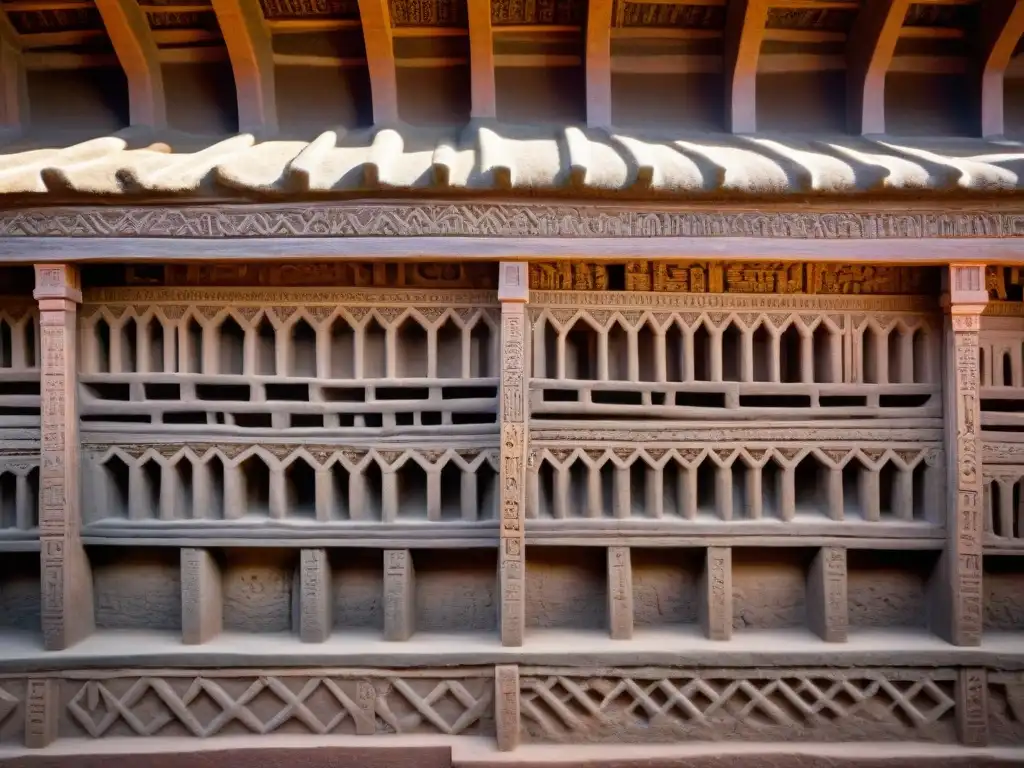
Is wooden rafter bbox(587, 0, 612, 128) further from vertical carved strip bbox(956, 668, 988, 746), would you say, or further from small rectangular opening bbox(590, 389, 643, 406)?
vertical carved strip bbox(956, 668, 988, 746)

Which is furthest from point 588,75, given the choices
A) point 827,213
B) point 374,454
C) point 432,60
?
point 374,454

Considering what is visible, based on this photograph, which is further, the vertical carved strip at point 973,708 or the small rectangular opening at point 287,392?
the small rectangular opening at point 287,392

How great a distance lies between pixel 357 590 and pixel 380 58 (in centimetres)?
270

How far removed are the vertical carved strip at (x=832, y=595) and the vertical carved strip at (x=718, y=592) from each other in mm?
440

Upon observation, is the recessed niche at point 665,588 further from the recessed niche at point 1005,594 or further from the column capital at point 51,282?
the column capital at point 51,282

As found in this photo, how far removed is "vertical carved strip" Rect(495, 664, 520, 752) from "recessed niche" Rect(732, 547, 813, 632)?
113 cm

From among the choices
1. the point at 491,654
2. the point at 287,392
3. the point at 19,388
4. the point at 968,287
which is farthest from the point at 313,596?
the point at 968,287

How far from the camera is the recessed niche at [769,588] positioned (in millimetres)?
3094

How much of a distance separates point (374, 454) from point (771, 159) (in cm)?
226

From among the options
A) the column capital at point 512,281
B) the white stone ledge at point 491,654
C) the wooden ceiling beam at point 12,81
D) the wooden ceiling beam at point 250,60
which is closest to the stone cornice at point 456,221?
the column capital at point 512,281

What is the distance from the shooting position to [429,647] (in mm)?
2889

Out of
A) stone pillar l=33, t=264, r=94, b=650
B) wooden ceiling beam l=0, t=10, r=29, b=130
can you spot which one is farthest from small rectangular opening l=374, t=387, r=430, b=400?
wooden ceiling beam l=0, t=10, r=29, b=130

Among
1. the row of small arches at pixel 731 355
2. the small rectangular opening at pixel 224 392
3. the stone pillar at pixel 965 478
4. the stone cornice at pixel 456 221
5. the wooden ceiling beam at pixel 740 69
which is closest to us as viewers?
the stone cornice at pixel 456 221

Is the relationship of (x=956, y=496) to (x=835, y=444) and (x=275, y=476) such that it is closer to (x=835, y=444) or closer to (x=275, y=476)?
(x=835, y=444)
